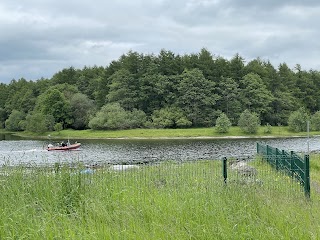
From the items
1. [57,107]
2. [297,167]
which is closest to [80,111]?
[57,107]

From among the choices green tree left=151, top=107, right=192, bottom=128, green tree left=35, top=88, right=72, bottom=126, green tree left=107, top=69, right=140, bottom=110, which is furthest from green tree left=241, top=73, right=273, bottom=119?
green tree left=35, top=88, right=72, bottom=126

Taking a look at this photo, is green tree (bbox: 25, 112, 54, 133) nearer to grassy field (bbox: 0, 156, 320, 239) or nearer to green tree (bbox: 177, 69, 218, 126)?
green tree (bbox: 177, 69, 218, 126)

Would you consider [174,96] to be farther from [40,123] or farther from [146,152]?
[146,152]

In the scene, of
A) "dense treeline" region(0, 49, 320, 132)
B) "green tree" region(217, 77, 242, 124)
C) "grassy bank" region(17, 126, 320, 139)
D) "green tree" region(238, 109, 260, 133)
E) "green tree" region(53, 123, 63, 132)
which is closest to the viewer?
"grassy bank" region(17, 126, 320, 139)

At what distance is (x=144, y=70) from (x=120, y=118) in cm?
2011

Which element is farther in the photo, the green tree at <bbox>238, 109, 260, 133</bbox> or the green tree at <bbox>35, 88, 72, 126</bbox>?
the green tree at <bbox>35, 88, 72, 126</bbox>

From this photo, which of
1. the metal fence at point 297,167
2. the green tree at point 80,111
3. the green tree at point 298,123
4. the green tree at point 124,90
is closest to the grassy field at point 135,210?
the metal fence at point 297,167

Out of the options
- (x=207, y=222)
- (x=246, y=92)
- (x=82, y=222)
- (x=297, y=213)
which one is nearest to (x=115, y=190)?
(x=82, y=222)

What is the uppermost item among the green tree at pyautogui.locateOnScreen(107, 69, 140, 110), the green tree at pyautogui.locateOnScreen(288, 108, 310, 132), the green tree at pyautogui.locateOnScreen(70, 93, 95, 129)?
the green tree at pyautogui.locateOnScreen(107, 69, 140, 110)

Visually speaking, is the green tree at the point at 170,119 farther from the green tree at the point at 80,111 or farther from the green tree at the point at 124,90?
the green tree at the point at 80,111

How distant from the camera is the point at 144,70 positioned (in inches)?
4075

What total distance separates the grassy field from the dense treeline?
79868 mm

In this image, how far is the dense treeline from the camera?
93688 mm

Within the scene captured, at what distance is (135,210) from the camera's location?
6883 mm
